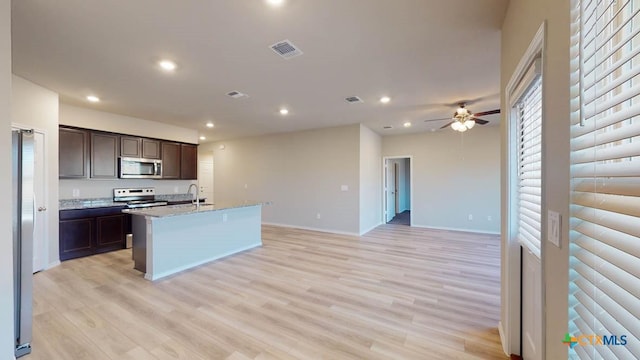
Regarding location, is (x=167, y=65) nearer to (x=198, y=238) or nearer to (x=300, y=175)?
(x=198, y=238)

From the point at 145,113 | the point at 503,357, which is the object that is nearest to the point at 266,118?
→ the point at 145,113

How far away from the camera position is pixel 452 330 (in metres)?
2.26

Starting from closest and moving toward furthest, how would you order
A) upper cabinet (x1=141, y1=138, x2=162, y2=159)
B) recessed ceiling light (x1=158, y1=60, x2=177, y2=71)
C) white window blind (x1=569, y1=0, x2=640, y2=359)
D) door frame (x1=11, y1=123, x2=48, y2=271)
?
white window blind (x1=569, y1=0, x2=640, y2=359) < recessed ceiling light (x1=158, y1=60, x2=177, y2=71) < door frame (x1=11, y1=123, x2=48, y2=271) < upper cabinet (x1=141, y1=138, x2=162, y2=159)

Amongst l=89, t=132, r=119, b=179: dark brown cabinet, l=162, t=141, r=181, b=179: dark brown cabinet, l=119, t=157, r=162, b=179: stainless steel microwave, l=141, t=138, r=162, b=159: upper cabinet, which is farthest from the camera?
l=162, t=141, r=181, b=179: dark brown cabinet

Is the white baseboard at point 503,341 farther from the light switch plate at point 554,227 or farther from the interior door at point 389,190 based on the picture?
the interior door at point 389,190

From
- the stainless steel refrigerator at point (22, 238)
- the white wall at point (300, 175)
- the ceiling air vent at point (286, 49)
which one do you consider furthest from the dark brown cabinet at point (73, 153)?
the ceiling air vent at point (286, 49)

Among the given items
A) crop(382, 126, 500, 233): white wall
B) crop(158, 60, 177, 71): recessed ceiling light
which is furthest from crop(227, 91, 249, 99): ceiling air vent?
crop(382, 126, 500, 233): white wall

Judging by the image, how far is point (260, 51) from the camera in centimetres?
266

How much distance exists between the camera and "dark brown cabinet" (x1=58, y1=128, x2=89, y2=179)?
4.29m

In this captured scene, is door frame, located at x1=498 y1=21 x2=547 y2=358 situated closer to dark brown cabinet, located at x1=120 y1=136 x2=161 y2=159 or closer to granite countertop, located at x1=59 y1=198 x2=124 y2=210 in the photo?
granite countertop, located at x1=59 y1=198 x2=124 y2=210

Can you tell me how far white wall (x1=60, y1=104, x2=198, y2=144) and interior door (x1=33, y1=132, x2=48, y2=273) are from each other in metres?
1.00

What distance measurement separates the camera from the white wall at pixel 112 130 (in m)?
4.54

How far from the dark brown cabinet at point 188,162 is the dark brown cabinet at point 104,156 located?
1357mm

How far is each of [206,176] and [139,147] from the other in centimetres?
429
